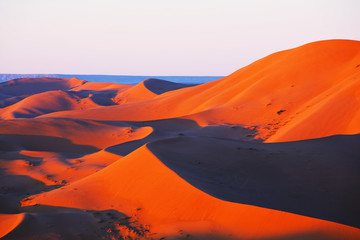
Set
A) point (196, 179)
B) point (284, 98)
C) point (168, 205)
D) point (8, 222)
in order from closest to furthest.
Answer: point (8, 222) < point (168, 205) < point (196, 179) < point (284, 98)

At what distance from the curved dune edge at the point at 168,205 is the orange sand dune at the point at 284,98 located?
5.95 meters

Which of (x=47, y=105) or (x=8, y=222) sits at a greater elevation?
(x=8, y=222)

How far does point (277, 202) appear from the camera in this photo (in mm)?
5102

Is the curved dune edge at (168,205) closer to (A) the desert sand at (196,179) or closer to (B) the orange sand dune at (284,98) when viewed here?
(A) the desert sand at (196,179)

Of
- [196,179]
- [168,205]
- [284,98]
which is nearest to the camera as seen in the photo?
[168,205]

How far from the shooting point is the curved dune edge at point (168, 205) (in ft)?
13.5

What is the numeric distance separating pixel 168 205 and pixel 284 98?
41.0 feet

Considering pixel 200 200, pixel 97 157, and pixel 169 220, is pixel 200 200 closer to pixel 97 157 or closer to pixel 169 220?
pixel 169 220

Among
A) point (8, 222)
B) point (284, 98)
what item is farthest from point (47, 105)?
point (8, 222)

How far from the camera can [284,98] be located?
54.0 ft

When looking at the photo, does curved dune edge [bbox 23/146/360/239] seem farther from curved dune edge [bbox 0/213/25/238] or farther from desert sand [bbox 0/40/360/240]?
curved dune edge [bbox 0/213/25/238]

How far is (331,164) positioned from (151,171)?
3398 mm

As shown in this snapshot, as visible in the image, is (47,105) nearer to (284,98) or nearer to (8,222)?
(284,98)

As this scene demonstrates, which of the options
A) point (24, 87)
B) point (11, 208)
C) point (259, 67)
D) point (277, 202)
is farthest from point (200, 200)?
point (24, 87)
